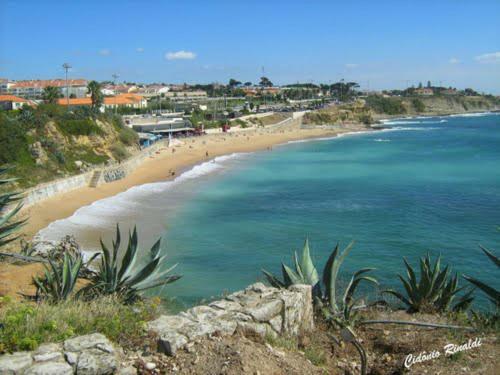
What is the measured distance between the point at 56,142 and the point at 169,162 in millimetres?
12017

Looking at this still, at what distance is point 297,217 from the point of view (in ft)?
86.6

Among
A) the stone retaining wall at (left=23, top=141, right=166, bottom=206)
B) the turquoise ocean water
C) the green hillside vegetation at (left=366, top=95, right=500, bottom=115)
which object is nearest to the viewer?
the turquoise ocean water

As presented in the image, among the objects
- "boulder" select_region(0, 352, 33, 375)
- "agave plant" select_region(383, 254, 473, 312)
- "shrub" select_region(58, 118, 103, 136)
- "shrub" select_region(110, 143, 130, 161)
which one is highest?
"shrub" select_region(58, 118, 103, 136)

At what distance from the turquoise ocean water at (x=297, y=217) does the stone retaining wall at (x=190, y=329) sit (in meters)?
7.81

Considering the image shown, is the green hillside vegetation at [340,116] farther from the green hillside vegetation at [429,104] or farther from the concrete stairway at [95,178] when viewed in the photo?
the concrete stairway at [95,178]

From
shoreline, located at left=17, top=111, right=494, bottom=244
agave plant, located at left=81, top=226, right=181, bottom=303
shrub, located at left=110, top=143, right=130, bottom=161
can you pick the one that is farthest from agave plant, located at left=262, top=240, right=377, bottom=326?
shrub, located at left=110, top=143, right=130, bottom=161

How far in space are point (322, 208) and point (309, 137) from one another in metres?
56.8

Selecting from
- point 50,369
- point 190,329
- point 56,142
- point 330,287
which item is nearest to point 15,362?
point 50,369

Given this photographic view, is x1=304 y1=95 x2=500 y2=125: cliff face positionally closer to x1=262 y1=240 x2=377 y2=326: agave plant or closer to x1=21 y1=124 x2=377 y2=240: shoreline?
x1=21 y1=124 x2=377 y2=240: shoreline

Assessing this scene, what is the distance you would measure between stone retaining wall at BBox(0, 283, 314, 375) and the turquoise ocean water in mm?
7811

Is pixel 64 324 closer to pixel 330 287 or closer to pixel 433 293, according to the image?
pixel 330 287

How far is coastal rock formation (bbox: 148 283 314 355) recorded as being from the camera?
567 cm

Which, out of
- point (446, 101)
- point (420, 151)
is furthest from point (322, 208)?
point (446, 101)

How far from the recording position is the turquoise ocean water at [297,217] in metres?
18.4
